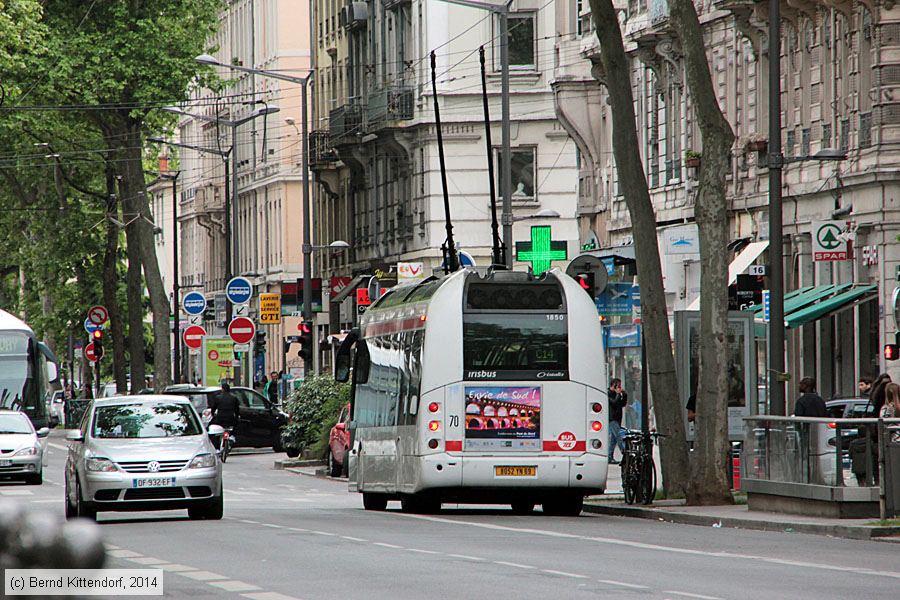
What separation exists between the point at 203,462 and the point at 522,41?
48.7 m

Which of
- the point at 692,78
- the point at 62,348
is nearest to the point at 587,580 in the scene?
the point at 692,78

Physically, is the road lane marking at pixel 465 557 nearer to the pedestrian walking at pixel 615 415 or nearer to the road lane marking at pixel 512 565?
the road lane marking at pixel 512 565

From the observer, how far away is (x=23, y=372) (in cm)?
4984

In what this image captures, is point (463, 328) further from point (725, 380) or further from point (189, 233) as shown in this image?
point (189, 233)

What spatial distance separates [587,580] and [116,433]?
1099cm

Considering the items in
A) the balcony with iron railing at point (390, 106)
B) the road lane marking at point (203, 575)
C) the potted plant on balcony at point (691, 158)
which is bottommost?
the road lane marking at point (203, 575)

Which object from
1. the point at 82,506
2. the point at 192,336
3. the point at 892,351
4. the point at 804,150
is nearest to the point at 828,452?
the point at 82,506

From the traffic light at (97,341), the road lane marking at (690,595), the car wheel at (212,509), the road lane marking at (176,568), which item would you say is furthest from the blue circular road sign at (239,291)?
the road lane marking at (690,595)

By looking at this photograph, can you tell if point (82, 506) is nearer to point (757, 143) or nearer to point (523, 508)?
point (523, 508)

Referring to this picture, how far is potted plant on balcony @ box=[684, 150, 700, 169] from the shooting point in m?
44.2

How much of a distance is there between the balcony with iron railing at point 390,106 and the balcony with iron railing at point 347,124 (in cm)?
118

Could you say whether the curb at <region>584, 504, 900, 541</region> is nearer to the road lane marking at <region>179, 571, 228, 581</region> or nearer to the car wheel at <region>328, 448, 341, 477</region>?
the road lane marking at <region>179, 571, 228, 581</region>

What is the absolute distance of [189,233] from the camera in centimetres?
11606

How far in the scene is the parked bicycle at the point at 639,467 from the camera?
2594 cm
